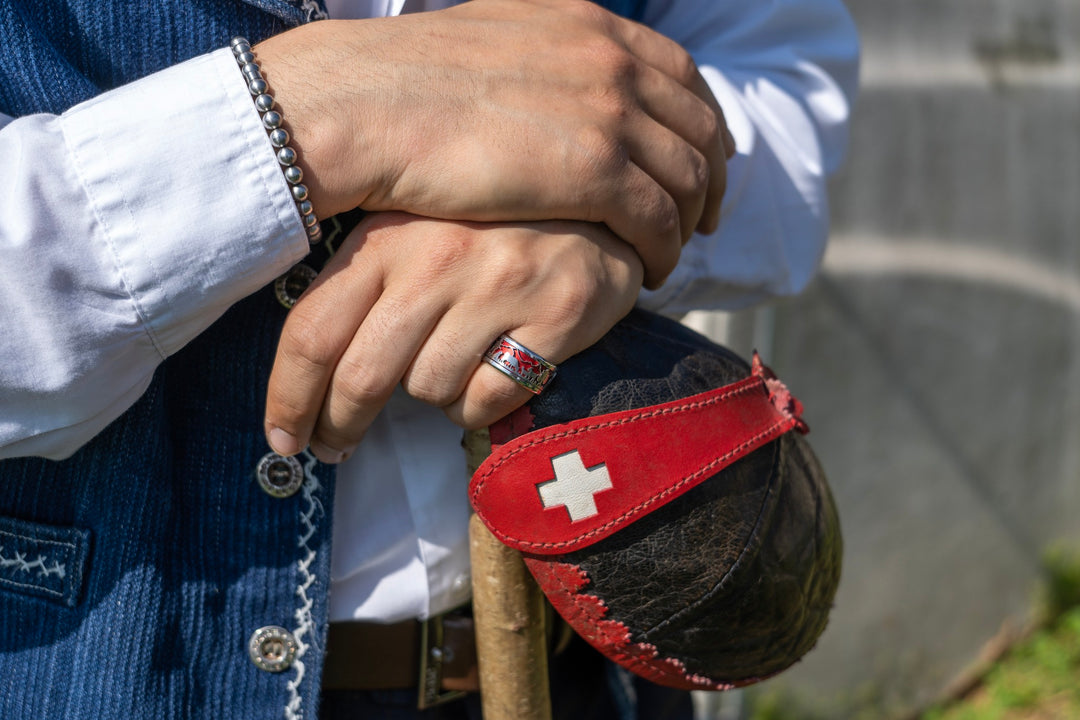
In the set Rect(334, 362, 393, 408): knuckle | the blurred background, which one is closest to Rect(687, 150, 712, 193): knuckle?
Rect(334, 362, 393, 408): knuckle

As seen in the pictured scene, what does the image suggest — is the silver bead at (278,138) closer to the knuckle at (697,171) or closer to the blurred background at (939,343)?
the knuckle at (697,171)

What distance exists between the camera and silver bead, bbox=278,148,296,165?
27.3 inches

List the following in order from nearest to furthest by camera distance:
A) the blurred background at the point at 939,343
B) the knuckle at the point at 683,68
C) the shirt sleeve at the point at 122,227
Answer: the shirt sleeve at the point at 122,227, the knuckle at the point at 683,68, the blurred background at the point at 939,343

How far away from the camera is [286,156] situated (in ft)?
2.27

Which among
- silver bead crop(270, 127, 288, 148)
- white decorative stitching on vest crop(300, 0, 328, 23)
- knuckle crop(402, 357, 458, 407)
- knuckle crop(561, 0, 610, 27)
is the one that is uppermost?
knuckle crop(561, 0, 610, 27)

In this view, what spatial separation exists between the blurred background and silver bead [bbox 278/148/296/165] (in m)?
1.65

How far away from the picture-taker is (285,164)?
696mm

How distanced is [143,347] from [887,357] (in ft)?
8.64

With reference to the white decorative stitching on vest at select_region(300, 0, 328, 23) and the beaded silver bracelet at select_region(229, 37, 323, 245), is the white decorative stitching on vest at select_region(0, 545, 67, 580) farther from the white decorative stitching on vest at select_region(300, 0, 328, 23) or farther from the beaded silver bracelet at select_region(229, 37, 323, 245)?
the white decorative stitching on vest at select_region(300, 0, 328, 23)

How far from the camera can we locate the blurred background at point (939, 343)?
265 centimetres

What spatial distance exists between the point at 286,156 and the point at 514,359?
0.25 metres

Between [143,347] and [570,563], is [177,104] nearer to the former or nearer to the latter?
[143,347]

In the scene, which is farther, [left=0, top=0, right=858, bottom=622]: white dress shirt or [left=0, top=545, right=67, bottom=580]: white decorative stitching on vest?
[left=0, top=545, right=67, bottom=580]: white decorative stitching on vest

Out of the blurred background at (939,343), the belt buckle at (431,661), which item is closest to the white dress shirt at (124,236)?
the belt buckle at (431,661)
